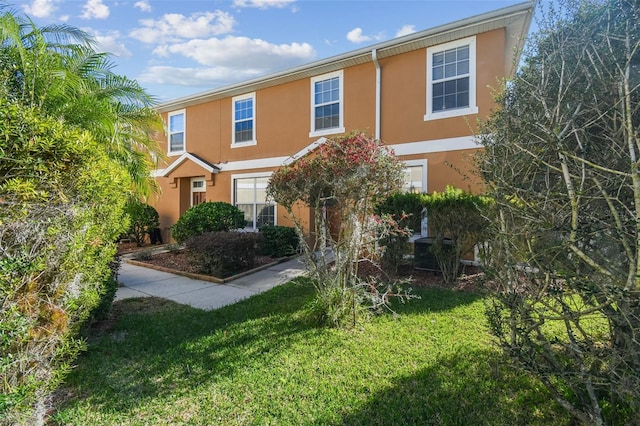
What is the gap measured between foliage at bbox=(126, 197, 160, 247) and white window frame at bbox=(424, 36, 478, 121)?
11603 mm

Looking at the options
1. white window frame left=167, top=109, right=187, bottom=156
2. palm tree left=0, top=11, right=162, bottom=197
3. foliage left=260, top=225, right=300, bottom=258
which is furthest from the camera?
white window frame left=167, top=109, right=187, bottom=156

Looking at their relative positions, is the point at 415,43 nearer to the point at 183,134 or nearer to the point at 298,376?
the point at 298,376

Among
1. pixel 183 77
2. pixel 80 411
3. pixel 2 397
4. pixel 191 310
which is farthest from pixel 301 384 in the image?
pixel 183 77

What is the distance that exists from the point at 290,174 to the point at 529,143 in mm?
3214

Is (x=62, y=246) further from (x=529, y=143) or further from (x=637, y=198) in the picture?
(x=637, y=198)

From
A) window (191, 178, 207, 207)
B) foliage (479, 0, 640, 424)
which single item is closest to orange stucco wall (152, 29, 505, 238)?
window (191, 178, 207, 207)

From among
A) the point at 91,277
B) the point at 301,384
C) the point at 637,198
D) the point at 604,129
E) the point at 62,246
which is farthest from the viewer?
the point at 301,384

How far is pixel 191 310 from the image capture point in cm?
596

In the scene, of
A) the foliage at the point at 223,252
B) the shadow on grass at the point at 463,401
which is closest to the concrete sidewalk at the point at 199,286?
the foliage at the point at 223,252

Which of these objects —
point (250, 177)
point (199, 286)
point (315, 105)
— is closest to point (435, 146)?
point (315, 105)

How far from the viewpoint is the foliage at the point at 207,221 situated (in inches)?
439

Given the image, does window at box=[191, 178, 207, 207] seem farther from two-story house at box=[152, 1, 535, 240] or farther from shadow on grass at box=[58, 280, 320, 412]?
shadow on grass at box=[58, 280, 320, 412]

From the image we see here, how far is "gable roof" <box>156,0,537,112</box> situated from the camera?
330 inches

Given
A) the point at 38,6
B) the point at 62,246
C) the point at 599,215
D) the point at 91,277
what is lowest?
the point at 91,277
